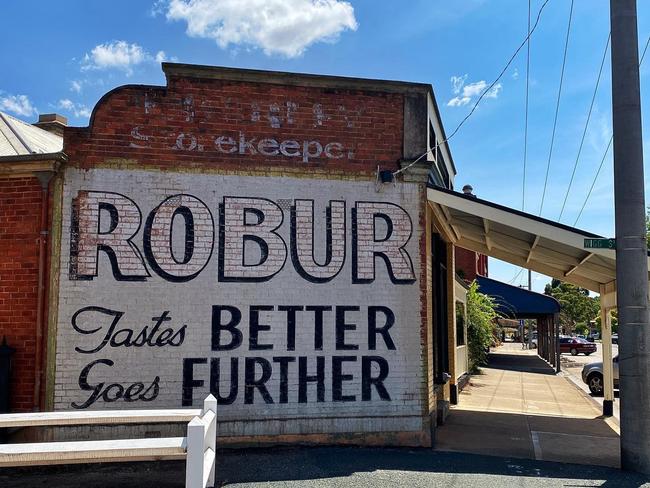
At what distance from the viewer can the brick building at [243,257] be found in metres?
8.04

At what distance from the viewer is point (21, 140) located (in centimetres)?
1083

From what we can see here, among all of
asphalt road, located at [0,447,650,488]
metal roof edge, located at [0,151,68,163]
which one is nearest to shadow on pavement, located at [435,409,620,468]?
asphalt road, located at [0,447,650,488]

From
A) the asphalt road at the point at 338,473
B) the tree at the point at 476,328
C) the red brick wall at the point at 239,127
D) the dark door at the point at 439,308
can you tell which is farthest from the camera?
the tree at the point at 476,328

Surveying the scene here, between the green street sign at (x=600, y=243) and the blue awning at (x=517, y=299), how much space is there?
16341 mm

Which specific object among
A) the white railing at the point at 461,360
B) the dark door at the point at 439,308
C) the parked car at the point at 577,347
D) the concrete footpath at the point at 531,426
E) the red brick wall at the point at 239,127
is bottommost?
the parked car at the point at 577,347

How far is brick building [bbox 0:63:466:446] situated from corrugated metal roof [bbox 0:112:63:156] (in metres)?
2.25

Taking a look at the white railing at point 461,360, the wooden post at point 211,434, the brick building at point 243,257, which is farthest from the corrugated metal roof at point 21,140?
the white railing at point 461,360

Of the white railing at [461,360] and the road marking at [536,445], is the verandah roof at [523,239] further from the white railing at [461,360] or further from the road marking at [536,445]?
the white railing at [461,360]

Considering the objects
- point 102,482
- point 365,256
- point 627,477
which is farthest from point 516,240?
point 102,482

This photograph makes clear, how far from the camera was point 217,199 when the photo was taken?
8438mm

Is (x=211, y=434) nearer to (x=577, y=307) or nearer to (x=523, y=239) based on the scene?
(x=523, y=239)

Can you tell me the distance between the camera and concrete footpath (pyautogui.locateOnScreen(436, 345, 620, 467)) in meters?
8.42

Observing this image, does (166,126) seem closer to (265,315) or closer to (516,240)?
(265,315)

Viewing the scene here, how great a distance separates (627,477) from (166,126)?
23.9 ft
